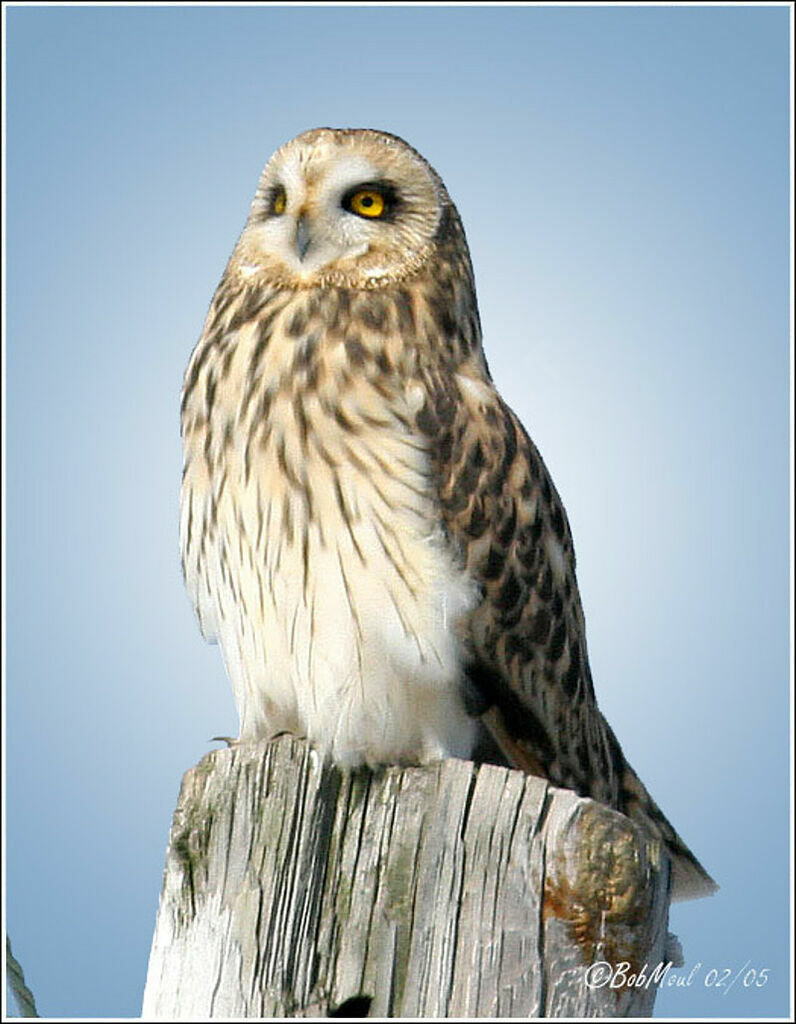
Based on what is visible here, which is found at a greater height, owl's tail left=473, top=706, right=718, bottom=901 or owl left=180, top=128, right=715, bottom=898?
owl left=180, top=128, right=715, bottom=898

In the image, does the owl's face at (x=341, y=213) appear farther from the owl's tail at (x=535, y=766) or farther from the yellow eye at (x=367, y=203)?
the owl's tail at (x=535, y=766)

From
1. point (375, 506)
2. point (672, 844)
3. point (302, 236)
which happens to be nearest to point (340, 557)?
point (375, 506)

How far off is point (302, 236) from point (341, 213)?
0.48 ft

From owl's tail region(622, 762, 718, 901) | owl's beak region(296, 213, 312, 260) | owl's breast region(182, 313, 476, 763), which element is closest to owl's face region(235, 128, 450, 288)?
owl's beak region(296, 213, 312, 260)

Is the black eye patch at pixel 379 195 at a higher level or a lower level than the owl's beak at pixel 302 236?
higher

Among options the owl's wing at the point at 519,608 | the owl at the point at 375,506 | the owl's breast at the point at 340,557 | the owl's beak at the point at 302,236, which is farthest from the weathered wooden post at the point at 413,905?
the owl's beak at the point at 302,236

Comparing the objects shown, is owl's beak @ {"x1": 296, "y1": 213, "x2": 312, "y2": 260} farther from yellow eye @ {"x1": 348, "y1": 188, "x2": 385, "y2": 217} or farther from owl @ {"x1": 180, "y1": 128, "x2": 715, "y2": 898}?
yellow eye @ {"x1": 348, "y1": 188, "x2": 385, "y2": 217}

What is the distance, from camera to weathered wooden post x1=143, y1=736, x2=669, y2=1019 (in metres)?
2.27

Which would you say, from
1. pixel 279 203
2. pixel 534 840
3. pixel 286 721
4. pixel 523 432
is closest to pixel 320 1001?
pixel 534 840

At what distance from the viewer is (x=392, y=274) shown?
362cm

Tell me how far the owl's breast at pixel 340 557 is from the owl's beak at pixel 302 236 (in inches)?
11.4

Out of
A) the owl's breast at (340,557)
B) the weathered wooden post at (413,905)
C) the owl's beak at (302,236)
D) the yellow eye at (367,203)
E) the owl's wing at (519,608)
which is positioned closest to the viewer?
the weathered wooden post at (413,905)

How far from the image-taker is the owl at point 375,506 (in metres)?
3.21

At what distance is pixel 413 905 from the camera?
7.65 ft
